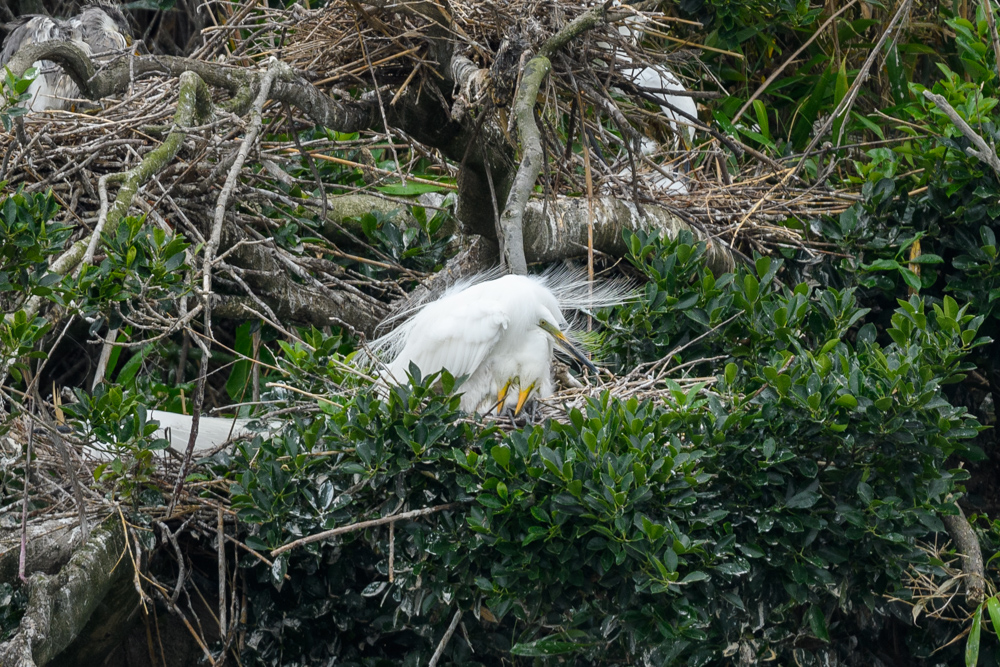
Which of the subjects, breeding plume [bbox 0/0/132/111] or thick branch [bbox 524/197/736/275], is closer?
thick branch [bbox 524/197/736/275]

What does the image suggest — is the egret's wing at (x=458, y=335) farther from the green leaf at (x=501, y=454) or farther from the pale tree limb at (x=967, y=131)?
the pale tree limb at (x=967, y=131)

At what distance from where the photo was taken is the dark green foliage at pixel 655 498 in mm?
2080

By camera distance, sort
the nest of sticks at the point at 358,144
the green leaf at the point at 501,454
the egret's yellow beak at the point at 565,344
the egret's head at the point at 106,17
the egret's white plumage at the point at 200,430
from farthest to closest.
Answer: the egret's head at the point at 106,17
the egret's white plumage at the point at 200,430
the egret's yellow beak at the point at 565,344
the nest of sticks at the point at 358,144
the green leaf at the point at 501,454

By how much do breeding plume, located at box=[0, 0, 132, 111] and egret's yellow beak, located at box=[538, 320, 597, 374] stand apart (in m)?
3.16

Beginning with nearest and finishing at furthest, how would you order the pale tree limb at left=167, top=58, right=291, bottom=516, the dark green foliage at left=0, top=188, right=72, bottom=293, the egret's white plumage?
the pale tree limb at left=167, top=58, right=291, bottom=516, the dark green foliage at left=0, top=188, right=72, bottom=293, the egret's white plumage

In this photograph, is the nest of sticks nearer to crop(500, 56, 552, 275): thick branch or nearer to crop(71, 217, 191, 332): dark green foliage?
crop(71, 217, 191, 332): dark green foliage

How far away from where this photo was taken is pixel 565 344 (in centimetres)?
301

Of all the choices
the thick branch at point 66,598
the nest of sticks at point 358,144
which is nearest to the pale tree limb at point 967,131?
the nest of sticks at point 358,144

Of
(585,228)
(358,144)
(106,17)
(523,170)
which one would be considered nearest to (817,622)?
(523,170)

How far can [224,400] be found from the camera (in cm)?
441

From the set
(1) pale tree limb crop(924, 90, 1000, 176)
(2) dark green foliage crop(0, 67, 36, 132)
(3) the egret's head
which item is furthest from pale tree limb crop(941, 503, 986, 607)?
(3) the egret's head

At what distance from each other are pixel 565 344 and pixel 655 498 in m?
0.99

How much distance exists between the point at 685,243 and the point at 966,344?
872mm

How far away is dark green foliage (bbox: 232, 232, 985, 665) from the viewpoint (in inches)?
81.9
